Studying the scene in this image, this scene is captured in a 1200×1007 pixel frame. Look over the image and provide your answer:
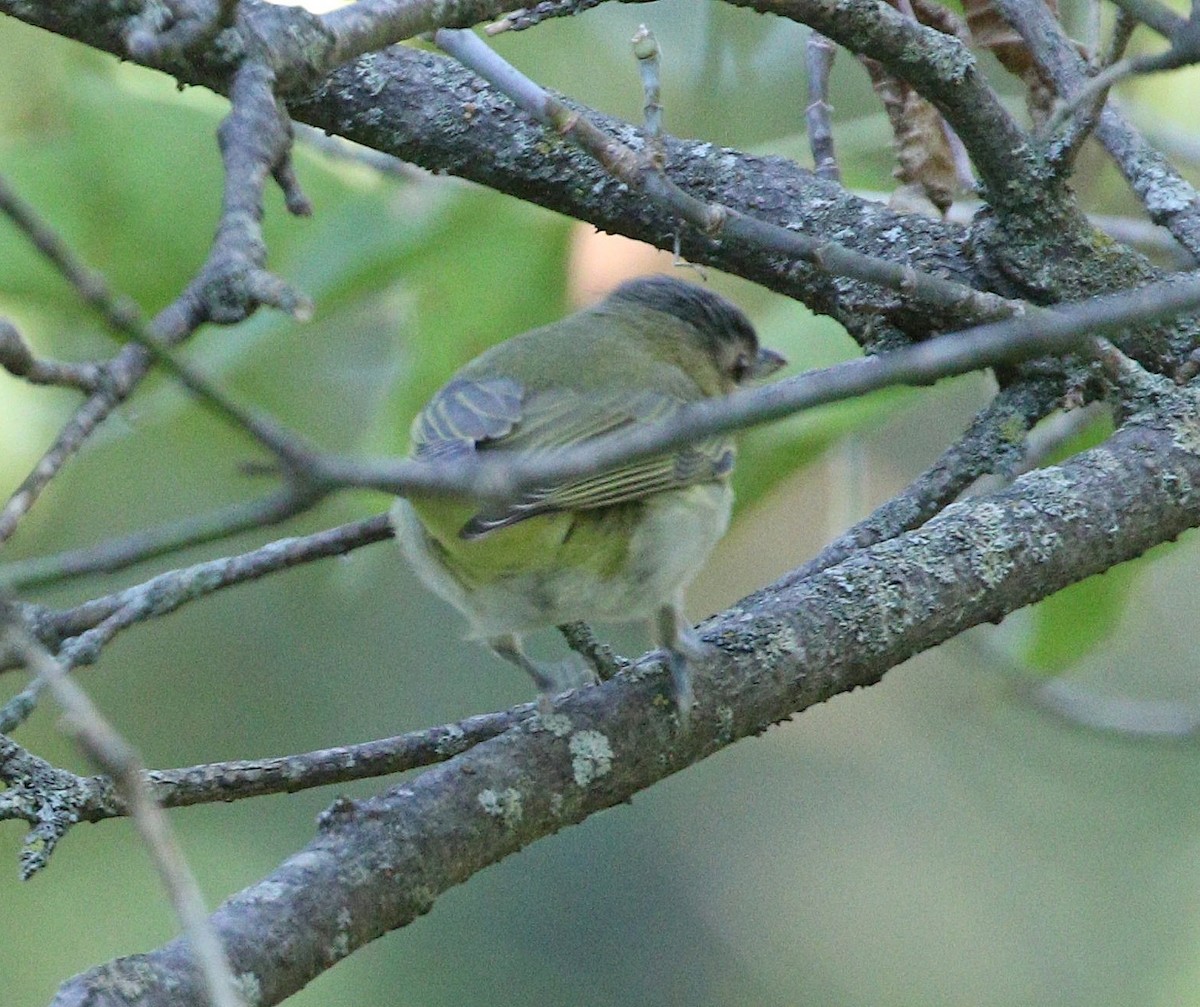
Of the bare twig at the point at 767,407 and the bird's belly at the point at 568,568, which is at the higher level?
the bare twig at the point at 767,407

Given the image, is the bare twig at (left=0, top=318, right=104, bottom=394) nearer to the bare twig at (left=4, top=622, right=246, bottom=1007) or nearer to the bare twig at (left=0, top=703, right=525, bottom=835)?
the bare twig at (left=4, top=622, right=246, bottom=1007)

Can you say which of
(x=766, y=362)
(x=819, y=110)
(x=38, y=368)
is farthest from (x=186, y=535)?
(x=766, y=362)

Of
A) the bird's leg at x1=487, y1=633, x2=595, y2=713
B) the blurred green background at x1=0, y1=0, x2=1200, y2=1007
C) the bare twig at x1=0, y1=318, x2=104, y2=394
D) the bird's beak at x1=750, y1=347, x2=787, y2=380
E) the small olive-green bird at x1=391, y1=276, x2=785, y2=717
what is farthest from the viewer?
the blurred green background at x1=0, y1=0, x2=1200, y2=1007

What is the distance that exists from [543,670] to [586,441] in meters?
0.38

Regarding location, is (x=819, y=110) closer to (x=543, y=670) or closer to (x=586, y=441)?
(x=586, y=441)

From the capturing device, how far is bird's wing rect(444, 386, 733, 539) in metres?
2.10

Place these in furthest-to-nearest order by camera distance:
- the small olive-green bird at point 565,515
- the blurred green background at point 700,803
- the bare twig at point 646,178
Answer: the blurred green background at point 700,803
the small olive-green bird at point 565,515
the bare twig at point 646,178

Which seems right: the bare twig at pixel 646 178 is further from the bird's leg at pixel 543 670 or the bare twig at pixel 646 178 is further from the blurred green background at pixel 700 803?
the blurred green background at pixel 700 803

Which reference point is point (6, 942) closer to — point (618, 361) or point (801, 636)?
point (618, 361)

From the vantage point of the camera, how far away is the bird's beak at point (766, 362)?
3.05 m

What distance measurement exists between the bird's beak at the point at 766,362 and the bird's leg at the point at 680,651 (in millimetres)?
901

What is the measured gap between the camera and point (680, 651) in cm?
202

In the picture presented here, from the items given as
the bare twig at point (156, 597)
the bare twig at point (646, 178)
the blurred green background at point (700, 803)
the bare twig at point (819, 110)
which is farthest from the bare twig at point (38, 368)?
the blurred green background at point (700, 803)

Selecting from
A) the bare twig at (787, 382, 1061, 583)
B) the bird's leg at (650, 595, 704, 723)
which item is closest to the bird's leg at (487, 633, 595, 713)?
the bird's leg at (650, 595, 704, 723)
